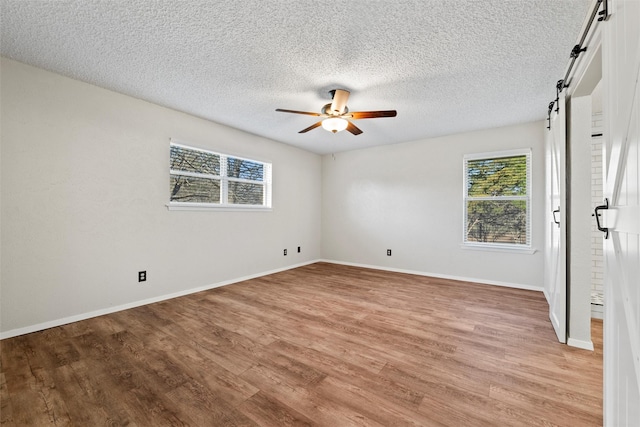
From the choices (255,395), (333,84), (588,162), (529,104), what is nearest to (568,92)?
(588,162)

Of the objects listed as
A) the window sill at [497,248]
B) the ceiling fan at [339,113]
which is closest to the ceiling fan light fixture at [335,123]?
the ceiling fan at [339,113]

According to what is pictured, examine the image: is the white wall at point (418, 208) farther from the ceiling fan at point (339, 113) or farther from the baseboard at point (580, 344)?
the ceiling fan at point (339, 113)

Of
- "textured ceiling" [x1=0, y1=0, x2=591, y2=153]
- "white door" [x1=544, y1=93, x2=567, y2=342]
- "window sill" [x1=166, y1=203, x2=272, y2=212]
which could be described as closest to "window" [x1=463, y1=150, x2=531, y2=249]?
"textured ceiling" [x1=0, y1=0, x2=591, y2=153]

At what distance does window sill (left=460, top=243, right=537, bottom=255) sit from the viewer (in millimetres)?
3850

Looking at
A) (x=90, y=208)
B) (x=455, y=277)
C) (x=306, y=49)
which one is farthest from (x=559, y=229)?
(x=90, y=208)

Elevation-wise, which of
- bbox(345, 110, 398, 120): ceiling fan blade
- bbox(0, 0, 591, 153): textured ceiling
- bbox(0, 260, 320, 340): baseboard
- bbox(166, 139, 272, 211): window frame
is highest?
bbox(0, 0, 591, 153): textured ceiling

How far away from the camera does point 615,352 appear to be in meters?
1.19

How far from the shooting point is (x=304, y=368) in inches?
74.2

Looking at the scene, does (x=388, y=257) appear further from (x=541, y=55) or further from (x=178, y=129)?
(x=178, y=129)

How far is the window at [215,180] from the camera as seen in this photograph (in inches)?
141

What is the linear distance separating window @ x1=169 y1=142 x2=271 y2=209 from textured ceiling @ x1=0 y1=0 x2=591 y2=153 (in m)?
0.74

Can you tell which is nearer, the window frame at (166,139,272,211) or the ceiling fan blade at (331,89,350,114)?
the ceiling fan blade at (331,89,350,114)

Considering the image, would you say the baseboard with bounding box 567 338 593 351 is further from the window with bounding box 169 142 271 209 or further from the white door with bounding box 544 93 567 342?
the window with bounding box 169 142 271 209

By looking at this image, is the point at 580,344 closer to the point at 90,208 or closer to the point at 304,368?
the point at 304,368
